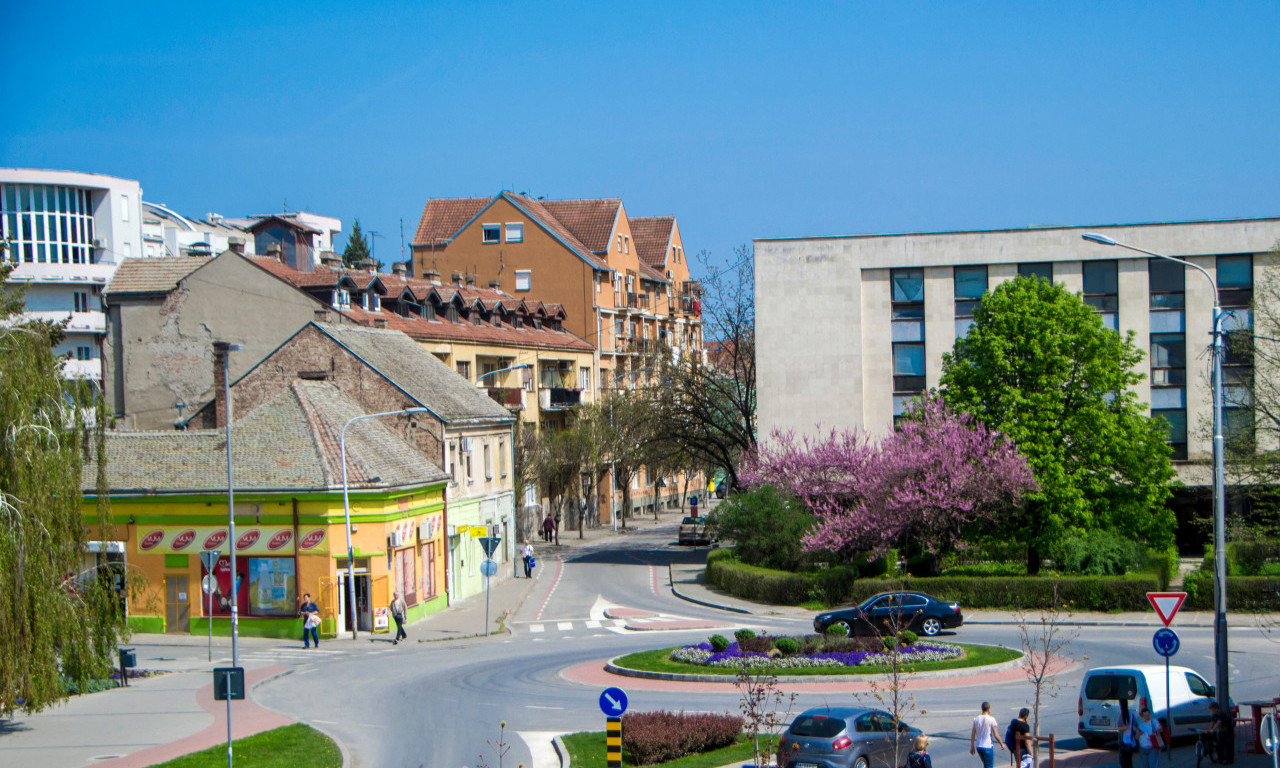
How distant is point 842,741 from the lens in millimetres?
18625

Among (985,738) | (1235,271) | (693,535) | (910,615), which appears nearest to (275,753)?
(985,738)

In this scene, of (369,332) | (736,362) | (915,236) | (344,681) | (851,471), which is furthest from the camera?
(736,362)

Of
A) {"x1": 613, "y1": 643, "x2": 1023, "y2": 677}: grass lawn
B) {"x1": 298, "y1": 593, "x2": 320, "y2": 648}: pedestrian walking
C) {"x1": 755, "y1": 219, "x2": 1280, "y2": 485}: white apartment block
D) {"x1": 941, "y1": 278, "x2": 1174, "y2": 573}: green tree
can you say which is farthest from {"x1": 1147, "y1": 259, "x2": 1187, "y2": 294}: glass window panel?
{"x1": 298, "y1": 593, "x2": 320, "y2": 648}: pedestrian walking

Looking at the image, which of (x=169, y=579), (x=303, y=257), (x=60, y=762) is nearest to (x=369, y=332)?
(x=169, y=579)

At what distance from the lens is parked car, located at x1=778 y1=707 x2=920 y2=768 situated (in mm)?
18562

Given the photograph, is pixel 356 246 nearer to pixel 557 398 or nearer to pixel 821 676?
pixel 557 398

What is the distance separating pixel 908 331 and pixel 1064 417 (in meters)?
13.6

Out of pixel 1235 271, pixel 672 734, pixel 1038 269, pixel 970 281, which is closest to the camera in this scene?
pixel 672 734

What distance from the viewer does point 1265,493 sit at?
4128cm

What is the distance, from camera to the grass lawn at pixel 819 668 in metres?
27.8

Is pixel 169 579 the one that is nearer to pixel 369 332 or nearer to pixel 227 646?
pixel 227 646

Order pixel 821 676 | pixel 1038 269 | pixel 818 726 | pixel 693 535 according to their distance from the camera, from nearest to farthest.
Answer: pixel 818 726, pixel 821 676, pixel 1038 269, pixel 693 535

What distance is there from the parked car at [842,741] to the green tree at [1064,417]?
2286 cm

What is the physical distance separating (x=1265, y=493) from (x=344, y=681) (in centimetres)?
3164
